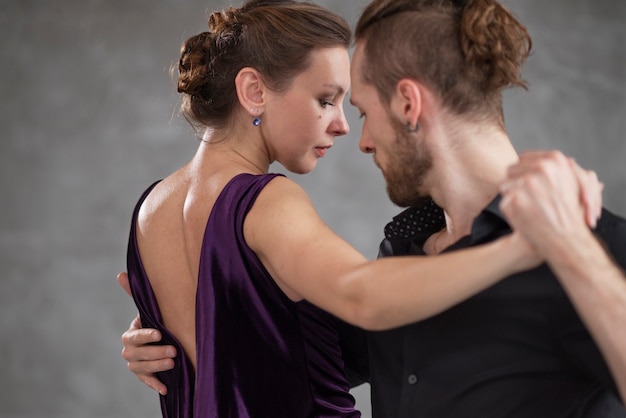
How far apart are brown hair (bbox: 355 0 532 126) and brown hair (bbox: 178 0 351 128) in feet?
1.15

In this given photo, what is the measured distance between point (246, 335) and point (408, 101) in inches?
24.7

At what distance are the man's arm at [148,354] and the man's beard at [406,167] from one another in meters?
0.69

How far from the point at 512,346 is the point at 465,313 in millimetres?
118

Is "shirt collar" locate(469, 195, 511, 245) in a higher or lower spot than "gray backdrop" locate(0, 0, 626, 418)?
lower

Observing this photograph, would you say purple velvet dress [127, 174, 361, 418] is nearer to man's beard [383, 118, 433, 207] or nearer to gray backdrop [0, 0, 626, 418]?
man's beard [383, 118, 433, 207]

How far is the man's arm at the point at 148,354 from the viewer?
2.31 m

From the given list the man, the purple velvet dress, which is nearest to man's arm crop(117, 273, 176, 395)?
the purple velvet dress

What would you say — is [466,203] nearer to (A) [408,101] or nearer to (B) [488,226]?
(B) [488,226]

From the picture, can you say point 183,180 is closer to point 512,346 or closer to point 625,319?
point 512,346

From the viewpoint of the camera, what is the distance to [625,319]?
1.53 m

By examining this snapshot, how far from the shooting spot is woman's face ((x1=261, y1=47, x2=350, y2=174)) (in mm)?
2344

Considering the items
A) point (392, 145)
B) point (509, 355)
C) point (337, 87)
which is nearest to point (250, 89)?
point (337, 87)

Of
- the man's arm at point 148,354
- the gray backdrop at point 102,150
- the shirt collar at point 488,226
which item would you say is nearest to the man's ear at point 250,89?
the man's arm at point 148,354

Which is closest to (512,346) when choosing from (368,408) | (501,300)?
(501,300)
